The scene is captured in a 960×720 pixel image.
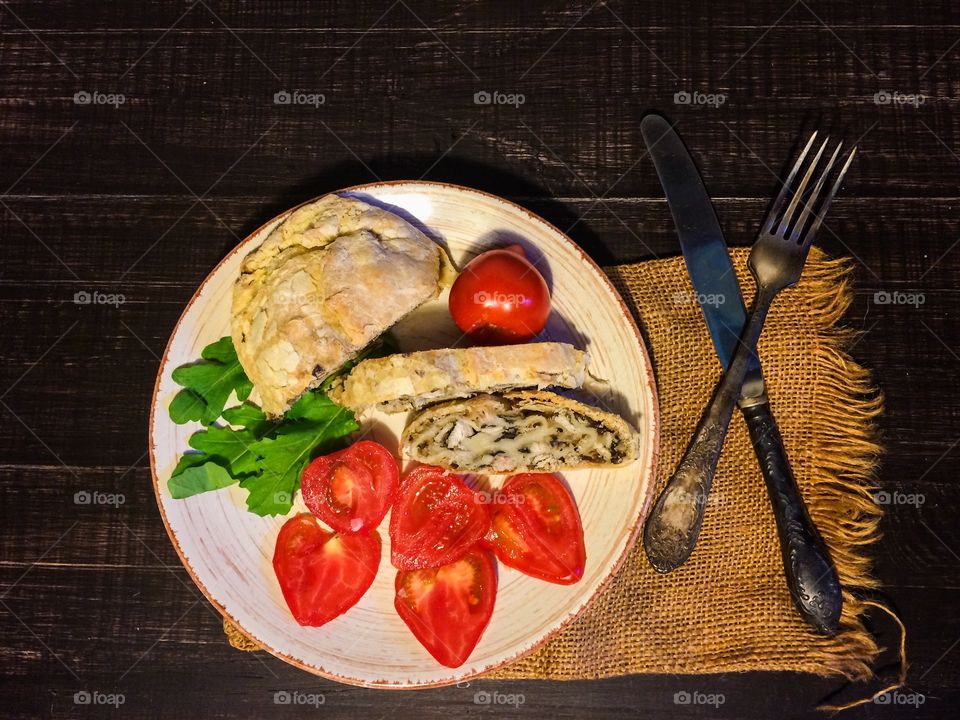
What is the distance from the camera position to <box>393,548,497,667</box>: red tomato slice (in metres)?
3.12

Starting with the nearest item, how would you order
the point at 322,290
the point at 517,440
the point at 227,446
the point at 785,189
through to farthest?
the point at 322,290 → the point at 517,440 → the point at 227,446 → the point at 785,189

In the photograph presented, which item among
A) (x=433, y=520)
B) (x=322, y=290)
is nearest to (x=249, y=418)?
(x=322, y=290)

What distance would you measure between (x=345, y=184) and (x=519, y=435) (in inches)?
67.5

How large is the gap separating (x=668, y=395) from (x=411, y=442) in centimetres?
131

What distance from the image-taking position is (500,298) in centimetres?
312

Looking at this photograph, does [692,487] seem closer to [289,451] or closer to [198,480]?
[289,451]

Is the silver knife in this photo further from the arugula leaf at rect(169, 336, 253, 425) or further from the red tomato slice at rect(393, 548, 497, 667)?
the arugula leaf at rect(169, 336, 253, 425)

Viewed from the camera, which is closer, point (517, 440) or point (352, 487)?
point (352, 487)

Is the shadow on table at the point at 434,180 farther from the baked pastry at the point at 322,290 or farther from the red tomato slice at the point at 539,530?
the red tomato slice at the point at 539,530

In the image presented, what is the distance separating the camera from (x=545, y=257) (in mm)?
3422

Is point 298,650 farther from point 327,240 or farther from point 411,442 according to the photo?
point 327,240

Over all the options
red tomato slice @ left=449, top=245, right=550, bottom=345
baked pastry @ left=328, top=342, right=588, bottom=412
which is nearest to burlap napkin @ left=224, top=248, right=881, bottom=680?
red tomato slice @ left=449, top=245, right=550, bottom=345

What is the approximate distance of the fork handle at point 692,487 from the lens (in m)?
3.31

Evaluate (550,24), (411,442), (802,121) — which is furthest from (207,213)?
(802,121)
